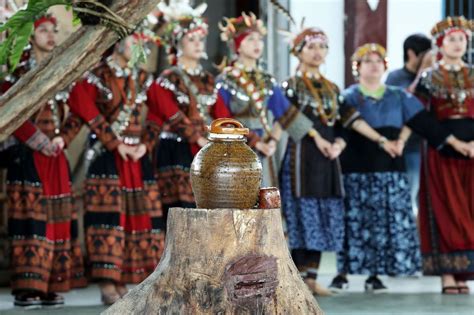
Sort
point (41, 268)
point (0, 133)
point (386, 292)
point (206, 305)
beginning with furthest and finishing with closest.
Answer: point (386, 292) → point (41, 268) → point (0, 133) → point (206, 305)

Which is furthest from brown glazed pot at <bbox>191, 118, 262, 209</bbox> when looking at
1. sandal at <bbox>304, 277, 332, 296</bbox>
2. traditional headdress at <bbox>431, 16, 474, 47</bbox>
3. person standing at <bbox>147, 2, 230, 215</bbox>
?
traditional headdress at <bbox>431, 16, 474, 47</bbox>

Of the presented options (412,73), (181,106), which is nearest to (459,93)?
(412,73)

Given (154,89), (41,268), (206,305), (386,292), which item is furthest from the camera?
(386,292)

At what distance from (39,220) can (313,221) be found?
5.45ft

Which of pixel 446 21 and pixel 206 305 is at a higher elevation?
pixel 446 21

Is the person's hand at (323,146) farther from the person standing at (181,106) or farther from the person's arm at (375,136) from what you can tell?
the person standing at (181,106)

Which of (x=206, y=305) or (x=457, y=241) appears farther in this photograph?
(x=457, y=241)

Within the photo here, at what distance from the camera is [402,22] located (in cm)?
956

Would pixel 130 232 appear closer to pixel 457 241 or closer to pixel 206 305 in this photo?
pixel 457 241

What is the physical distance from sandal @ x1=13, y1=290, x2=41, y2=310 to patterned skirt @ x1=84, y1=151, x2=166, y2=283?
1.06 feet

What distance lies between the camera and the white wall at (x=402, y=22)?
9539mm

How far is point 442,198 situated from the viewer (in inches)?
286

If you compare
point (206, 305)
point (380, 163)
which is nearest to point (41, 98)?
point (206, 305)

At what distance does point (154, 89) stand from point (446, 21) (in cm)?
183
